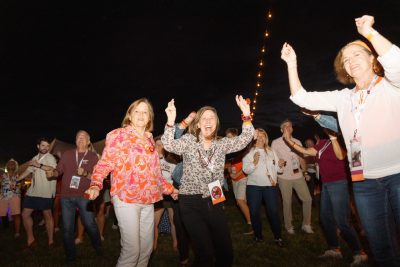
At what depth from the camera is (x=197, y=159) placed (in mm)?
3750

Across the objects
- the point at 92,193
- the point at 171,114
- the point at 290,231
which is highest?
the point at 171,114

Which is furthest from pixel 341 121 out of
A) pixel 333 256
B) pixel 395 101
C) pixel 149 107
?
pixel 333 256

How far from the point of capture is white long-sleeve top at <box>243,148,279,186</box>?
6.46 meters

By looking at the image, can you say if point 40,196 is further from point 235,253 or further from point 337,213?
point 337,213

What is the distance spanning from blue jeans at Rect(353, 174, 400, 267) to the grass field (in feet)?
9.45

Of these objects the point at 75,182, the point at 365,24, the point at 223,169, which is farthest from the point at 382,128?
the point at 75,182

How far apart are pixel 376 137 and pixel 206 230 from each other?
6.41ft

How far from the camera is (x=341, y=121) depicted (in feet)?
8.70

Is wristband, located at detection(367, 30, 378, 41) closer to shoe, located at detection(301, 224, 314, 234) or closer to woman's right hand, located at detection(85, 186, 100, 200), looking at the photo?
woman's right hand, located at detection(85, 186, 100, 200)

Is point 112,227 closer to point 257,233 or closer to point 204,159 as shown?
point 257,233

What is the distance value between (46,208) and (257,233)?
466cm

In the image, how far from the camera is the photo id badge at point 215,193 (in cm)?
354

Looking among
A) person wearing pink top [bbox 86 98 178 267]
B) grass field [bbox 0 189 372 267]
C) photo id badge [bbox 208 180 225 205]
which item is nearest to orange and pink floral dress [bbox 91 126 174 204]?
person wearing pink top [bbox 86 98 178 267]

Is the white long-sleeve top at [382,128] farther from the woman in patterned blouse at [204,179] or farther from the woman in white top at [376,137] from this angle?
the woman in patterned blouse at [204,179]
